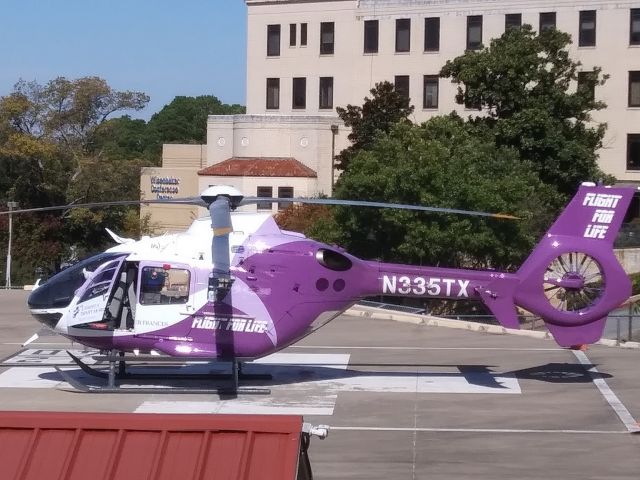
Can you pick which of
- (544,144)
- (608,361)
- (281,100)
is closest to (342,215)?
(544,144)

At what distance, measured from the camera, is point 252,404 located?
17141 millimetres

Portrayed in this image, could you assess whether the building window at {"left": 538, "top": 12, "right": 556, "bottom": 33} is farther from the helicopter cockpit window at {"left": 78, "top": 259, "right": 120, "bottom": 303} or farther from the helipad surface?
the helicopter cockpit window at {"left": 78, "top": 259, "right": 120, "bottom": 303}

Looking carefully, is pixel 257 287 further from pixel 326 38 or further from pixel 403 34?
pixel 326 38

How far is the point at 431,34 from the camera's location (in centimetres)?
6119

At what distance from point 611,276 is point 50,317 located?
9.18 meters

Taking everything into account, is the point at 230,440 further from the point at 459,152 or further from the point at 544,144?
the point at 544,144

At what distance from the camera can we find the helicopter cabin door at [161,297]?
17500 millimetres

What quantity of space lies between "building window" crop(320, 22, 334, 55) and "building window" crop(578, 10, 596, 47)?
46.8 feet

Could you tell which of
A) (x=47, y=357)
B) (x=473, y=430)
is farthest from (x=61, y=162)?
(x=473, y=430)

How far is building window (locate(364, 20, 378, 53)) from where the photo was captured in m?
62.1

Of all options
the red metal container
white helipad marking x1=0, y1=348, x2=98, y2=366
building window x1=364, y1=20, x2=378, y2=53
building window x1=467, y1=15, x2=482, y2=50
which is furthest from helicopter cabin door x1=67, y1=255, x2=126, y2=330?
building window x1=364, y1=20, x2=378, y2=53

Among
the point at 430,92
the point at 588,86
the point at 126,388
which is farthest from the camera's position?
the point at 430,92

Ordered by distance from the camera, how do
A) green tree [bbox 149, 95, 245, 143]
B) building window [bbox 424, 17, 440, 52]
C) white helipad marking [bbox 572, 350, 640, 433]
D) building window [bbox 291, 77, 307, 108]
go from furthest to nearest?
green tree [bbox 149, 95, 245, 143], building window [bbox 291, 77, 307, 108], building window [bbox 424, 17, 440, 52], white helipad marking [bbox 572, 350, 640, 433]

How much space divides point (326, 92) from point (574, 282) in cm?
4751
